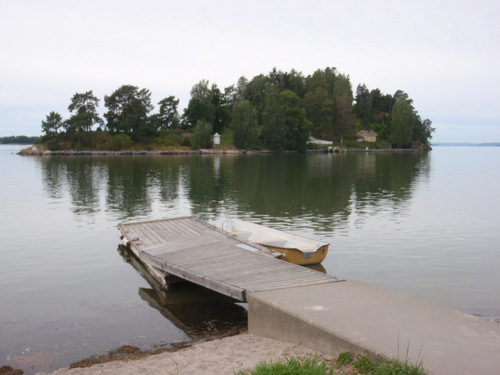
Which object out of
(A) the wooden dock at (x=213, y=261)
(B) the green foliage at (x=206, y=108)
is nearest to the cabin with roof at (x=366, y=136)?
(B) the green foliage at (x=206, y=108)

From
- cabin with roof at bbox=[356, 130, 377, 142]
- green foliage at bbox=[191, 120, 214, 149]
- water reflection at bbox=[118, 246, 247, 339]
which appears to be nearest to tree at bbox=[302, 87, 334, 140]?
cabin with roof at bbox=[356, 130, 377, 142]

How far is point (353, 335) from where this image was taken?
6.76 meters

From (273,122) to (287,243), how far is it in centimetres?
10785

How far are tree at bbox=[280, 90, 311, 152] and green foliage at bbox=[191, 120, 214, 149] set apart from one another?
22804 millimetres

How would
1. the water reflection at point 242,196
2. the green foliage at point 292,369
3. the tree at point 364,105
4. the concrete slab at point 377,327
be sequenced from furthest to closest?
the tree at point 364,105 < the water reflection at point 242,196 < the concrete slab at point 377,327 < the green foliage at point 292,369

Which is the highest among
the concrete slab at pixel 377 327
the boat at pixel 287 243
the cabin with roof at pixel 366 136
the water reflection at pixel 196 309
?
the cabin with roof at pixel 366 136

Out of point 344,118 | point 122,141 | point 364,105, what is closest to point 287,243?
point 122,141

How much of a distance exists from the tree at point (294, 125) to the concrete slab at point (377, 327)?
118806 millimetres

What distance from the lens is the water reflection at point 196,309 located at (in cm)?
1054

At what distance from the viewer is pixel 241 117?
119 meters

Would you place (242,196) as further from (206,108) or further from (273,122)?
(206,108)

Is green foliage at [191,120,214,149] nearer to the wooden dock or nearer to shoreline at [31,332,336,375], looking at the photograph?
the wooden dock

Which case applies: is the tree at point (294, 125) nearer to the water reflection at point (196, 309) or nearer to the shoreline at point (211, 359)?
the water reflection at point (196, 309)

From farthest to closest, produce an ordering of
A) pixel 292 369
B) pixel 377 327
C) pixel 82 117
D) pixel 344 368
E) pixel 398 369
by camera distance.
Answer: pixel 82 117 → pixel 377 327 → pixel 344 368 → pixel 398 369 → pixel 292 369
